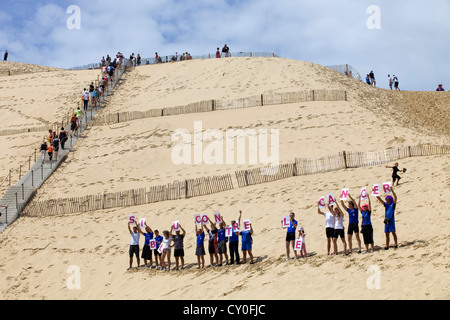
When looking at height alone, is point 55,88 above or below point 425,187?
above

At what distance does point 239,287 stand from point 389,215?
3.94 m

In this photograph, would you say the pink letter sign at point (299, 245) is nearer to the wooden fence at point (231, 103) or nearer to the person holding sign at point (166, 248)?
the person holding sign at point (166, 248)

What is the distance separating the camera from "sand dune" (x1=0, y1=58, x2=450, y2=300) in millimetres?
14445

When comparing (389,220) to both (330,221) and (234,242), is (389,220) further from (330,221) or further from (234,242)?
(234,242)

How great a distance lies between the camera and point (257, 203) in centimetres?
2395

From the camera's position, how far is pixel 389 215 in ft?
49.2

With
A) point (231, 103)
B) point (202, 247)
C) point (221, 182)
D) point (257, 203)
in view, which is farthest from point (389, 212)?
point (231, 103)

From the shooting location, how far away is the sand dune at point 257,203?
14445 millimetres

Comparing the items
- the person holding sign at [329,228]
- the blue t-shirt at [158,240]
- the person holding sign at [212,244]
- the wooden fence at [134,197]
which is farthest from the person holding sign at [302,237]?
the wooden fence at [134,197]

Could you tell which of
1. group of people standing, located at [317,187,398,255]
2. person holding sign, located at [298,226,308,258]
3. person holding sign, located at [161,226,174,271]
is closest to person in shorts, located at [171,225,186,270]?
person holding sign, located at [161,226,174,271]

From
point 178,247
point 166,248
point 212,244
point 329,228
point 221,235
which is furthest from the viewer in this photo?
point 166,248
